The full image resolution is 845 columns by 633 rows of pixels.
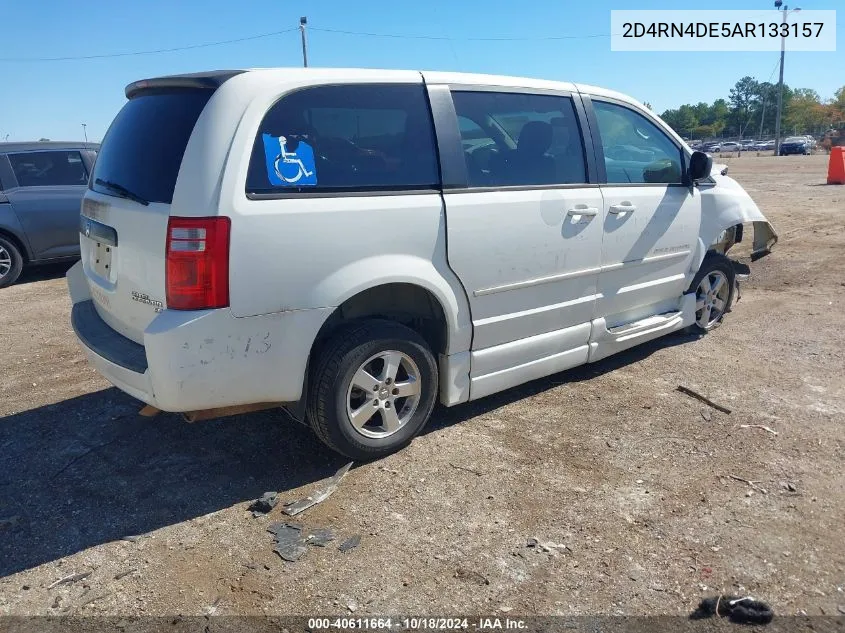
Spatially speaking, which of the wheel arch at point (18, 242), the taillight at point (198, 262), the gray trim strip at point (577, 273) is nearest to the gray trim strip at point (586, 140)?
the gray trim strip at point (577, 273)

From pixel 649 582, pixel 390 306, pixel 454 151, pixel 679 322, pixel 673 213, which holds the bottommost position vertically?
pixel 649 582

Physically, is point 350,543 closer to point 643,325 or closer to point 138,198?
point 138,198

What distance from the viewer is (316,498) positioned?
3445 millimetres

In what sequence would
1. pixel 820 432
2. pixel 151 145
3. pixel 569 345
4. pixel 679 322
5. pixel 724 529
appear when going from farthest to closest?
pixel 679 322
pixel 569 345
pixel 820 432
pixel 151 145
pixel 724 529

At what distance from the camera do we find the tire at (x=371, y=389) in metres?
3.49

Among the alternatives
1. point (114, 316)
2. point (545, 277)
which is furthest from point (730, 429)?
point (114, 316)

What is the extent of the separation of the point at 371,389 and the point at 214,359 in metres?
0.88

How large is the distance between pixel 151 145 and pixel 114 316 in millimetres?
920

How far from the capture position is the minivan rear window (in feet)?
10.7

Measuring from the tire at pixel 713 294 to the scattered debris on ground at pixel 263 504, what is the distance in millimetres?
3834

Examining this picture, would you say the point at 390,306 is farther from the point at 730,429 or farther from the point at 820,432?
the point at 820,432

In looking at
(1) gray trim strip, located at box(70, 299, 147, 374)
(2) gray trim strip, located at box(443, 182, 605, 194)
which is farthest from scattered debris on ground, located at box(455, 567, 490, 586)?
(2) gray trim strip, located at box(443, 182, 605, 194)

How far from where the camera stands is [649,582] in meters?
2.77

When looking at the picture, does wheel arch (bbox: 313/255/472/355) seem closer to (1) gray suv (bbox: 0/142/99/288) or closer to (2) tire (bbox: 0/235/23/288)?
(1) gray suv (bbox: 0/142/99/288)
